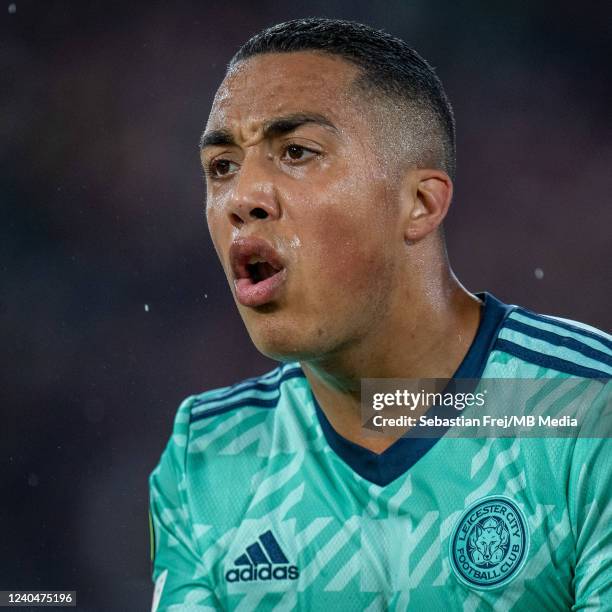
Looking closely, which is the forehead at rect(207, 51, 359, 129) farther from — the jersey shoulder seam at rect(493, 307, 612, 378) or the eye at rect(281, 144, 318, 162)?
the jersey shoulder seam at rect(493, 307, 612, 378)

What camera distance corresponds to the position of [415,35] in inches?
216

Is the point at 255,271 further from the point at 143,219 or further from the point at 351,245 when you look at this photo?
the point at 143,219

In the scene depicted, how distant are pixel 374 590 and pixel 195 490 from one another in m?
0.67

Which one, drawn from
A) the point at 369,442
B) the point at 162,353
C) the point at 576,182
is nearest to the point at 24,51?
the point at 162,353

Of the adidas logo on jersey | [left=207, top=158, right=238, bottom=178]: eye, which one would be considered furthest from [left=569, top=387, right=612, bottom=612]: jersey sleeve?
[left=207, top=158, right=238, bottom=178]: eye

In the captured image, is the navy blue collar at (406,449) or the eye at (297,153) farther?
the navy blue collar at (406,449)

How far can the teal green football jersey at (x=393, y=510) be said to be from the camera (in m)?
2.86

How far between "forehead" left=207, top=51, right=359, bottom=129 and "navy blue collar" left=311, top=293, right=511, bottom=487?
80 cm

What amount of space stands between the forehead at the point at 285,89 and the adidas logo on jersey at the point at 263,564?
1.26 meters

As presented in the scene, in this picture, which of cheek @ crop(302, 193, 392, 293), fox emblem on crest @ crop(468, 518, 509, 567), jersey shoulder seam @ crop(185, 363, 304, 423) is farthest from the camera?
jersey shoulder seam @ crop(185, 363, 304, 423)

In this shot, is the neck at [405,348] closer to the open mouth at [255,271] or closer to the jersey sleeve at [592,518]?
the open mouth at [255,271]

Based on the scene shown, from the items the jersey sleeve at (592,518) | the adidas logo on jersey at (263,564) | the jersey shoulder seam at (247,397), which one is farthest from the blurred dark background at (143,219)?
the jersey sleeve at (592,518)

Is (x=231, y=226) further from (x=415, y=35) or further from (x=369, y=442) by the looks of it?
(x=415, y=35)

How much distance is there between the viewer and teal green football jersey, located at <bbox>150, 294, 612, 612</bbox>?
2857 millimetres
